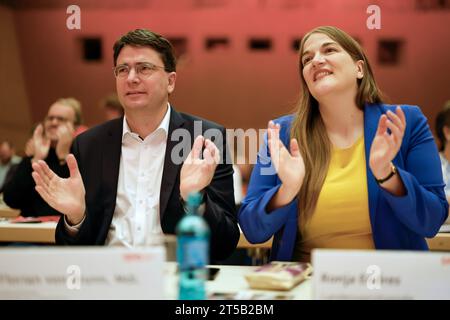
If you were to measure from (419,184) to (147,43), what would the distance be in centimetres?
113

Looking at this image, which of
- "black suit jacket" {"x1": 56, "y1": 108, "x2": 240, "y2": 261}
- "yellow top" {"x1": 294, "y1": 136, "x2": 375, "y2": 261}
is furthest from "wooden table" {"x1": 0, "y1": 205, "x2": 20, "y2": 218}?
"yellow top" {"x1": 294, "y1": 136, "x2": 375, "y2": 261}

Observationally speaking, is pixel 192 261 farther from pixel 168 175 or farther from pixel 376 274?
pixel 168 175

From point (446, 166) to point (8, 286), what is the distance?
2.60 m

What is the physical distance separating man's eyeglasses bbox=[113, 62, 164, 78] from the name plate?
992mm

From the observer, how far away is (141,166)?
2023mm

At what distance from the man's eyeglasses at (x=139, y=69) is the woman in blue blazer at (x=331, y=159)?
1.82 ft

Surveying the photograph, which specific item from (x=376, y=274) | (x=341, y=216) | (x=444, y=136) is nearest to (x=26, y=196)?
(x=341, y=216)

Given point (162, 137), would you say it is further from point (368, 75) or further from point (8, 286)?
point (8, 286)

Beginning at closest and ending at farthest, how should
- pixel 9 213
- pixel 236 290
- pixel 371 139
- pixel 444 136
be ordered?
pixel 236 290 < pixel 371 139 < pixel 9 213 < pixel 444 136

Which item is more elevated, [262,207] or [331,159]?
[331,159]

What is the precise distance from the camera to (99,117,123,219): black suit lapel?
1.93 meters

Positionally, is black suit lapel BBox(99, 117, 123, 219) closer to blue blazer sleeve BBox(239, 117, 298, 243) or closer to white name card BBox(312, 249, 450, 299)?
blue blazer sleeve BBox(239, 117, 298, 243)

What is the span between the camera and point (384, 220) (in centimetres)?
174
